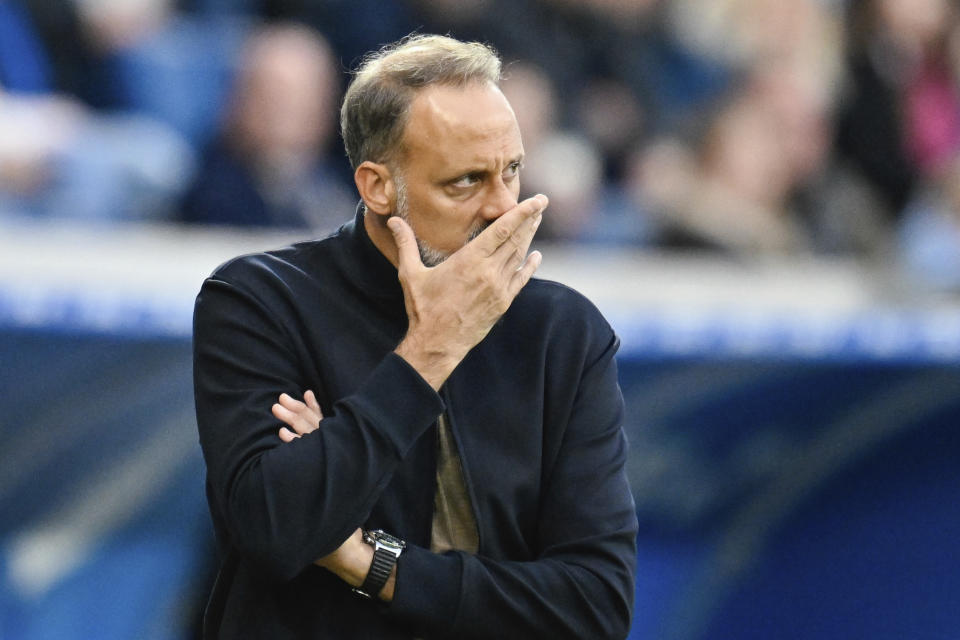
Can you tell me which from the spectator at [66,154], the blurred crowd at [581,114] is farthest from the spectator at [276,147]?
the spectator at [66,154]

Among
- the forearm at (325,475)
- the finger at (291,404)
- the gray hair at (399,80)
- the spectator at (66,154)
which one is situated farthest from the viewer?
the spectator at (66,154)

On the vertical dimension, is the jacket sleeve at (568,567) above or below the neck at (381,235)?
below

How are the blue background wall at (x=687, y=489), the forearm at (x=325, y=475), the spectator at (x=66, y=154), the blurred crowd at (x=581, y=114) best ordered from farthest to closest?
1. the blurred crowd at (x=581, y=114)
2. the spectator at (x=66, y=154)
3. the blue background wall at (x=687, y=489)
4. the forearm at (x=325, y=475)

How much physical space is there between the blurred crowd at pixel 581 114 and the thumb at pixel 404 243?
8.68 ft

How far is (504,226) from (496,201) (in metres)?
0.06

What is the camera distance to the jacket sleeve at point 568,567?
2066 mm

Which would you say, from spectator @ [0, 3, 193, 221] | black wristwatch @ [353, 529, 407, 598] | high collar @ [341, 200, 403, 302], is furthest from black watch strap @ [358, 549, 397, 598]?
spectator @ [0, 3, 193, 221]

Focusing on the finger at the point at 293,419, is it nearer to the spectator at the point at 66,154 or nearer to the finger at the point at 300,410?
the finger at the point at 300,410

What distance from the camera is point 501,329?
227 centimetres

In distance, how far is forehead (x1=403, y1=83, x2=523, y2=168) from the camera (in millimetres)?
2139

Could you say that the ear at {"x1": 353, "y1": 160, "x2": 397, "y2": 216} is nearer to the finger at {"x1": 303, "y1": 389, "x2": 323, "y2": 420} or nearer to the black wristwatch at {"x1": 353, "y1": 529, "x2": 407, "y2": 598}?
the finger at {"x1": 303, "y1": 389, "x2": 323, "y2": 420}

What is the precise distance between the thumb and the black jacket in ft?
0.31

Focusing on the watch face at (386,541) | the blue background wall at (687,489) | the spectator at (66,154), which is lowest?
the blue background wall at (687,489)

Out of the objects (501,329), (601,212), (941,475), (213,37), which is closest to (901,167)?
(601,212)
